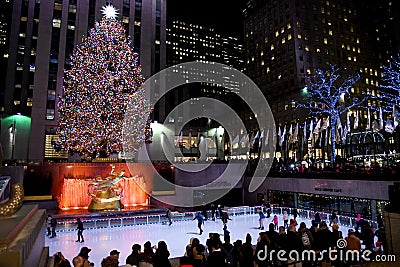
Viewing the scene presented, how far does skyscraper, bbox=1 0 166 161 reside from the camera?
3547 centimetres

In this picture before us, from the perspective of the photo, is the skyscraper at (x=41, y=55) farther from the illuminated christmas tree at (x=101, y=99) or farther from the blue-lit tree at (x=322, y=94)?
the blue-lit tree at (x=322, y=94)

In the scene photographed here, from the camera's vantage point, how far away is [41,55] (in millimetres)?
36062

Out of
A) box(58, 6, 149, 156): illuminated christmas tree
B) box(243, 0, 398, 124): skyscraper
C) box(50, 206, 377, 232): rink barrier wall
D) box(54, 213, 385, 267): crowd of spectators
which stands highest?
box(243, 0, 398, 124): skyscraper

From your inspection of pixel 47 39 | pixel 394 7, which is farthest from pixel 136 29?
pixel 394 7

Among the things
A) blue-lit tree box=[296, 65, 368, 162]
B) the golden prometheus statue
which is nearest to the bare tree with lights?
blue-lit tree box=[296, 65, 368, 162]

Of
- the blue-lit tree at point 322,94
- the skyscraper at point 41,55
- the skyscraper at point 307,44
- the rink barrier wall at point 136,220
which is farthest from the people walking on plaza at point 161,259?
the skyscraper at point 307,44

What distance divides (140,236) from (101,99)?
13.3 metres

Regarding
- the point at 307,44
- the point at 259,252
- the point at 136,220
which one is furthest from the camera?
the point at 307,44

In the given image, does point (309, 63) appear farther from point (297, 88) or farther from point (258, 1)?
point (258, 1)

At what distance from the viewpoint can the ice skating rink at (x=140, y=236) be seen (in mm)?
12453

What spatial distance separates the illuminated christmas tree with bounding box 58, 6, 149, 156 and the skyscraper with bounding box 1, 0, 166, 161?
41.0 ft

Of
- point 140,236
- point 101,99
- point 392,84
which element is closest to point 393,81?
point 392,84

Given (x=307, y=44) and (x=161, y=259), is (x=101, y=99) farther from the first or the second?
(x=307, y=44)

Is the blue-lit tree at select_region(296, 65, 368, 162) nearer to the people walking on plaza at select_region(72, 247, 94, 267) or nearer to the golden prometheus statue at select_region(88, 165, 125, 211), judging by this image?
the golden prometheus statue at select_region(88, 165, 125, 211)
